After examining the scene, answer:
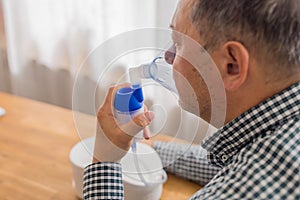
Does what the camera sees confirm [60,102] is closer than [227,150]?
No

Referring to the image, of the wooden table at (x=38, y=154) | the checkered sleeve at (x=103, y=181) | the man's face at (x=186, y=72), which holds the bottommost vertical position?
the wooden table at (x=38, y=154)

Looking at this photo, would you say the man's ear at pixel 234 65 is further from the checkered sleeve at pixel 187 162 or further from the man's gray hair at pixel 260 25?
the checkered sleeve at pixel 187 162

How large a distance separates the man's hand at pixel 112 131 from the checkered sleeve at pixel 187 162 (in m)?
0.22

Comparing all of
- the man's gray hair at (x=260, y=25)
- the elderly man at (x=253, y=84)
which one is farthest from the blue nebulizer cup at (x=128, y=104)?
the man's gray hair at (x=260, y=25)

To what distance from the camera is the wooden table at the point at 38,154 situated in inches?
42.3

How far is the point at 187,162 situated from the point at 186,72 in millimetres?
422

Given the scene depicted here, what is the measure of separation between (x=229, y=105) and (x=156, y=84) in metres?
0.18

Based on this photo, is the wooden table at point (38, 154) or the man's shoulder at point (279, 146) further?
the wooden table at point (38, 154)

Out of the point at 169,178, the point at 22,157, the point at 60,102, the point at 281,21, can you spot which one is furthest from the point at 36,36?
the point at 281,21

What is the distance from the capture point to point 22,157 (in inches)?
47.9

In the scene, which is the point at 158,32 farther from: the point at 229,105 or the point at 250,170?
the point at 250,170

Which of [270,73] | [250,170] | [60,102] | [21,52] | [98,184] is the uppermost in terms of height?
[270,73]

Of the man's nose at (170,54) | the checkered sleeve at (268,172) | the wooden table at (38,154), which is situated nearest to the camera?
the checkered sleeve at (268,172)

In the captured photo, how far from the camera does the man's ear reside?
26.0 inches
